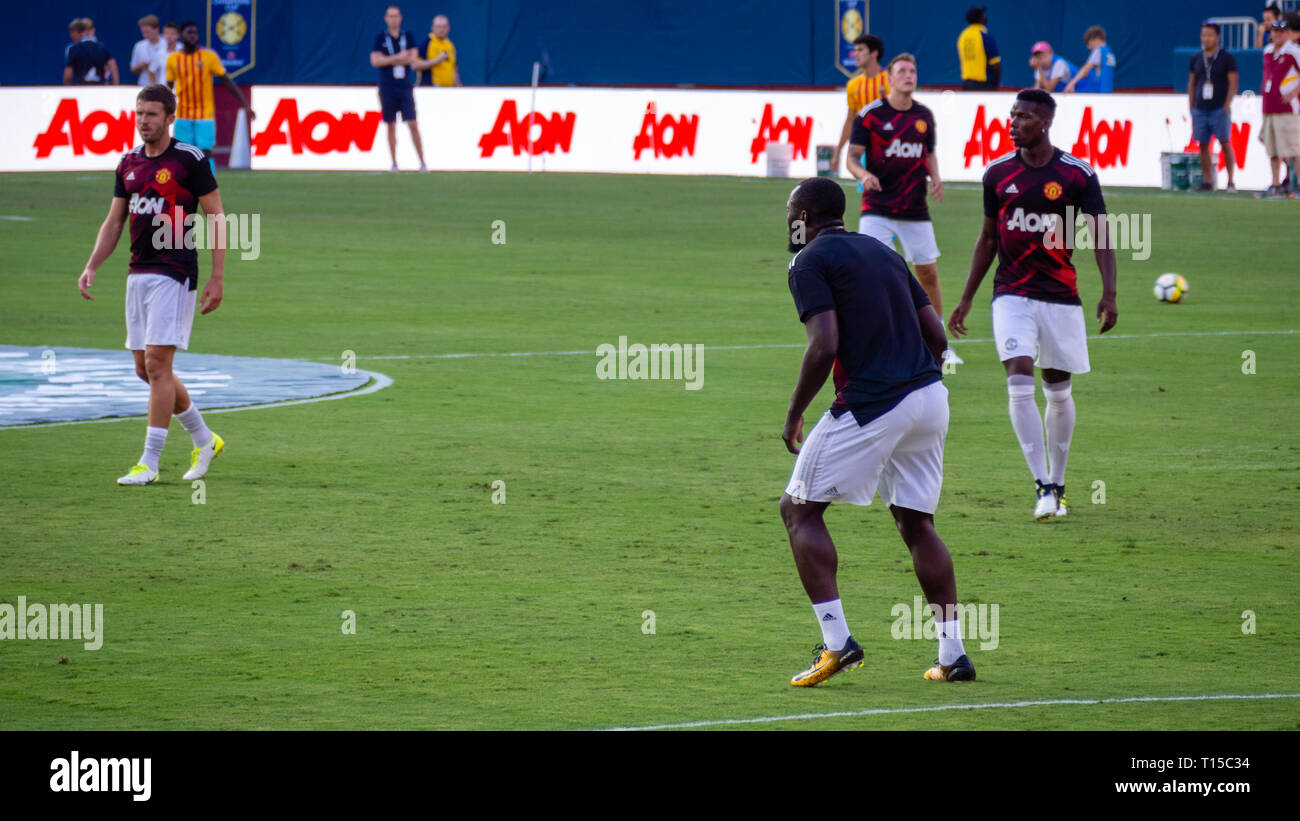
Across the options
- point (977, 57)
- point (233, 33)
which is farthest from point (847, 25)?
point (233, 33)

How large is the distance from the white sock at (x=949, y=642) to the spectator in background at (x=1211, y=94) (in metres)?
25.7

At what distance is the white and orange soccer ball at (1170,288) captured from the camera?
2139 cm

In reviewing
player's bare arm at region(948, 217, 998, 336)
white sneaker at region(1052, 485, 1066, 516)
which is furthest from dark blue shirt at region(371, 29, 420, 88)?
white sneaker at region(1052, 485, 1066, 516)

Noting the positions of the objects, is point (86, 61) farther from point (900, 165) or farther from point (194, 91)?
point (900, 165)

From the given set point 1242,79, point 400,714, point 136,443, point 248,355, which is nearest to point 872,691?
point 400,714

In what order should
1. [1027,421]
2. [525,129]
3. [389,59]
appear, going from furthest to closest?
1. [525,129]
2. [389,59]
3. [1027,421]

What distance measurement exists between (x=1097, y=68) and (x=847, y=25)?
10.8 meters

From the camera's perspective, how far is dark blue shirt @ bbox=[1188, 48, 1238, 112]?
32125 mm

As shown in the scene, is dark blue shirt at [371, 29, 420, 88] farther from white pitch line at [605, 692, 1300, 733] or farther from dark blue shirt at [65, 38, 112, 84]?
white pitch line at [605, 692, 1300, 733]

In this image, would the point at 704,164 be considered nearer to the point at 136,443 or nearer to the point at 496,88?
the point at 496,88

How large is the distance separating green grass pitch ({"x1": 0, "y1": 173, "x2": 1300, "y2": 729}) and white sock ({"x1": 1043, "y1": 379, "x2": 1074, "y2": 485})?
338 millimetres

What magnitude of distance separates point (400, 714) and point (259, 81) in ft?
145

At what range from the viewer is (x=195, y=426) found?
1265cm

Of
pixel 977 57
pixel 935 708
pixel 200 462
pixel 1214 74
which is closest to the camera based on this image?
pixel 935 708
